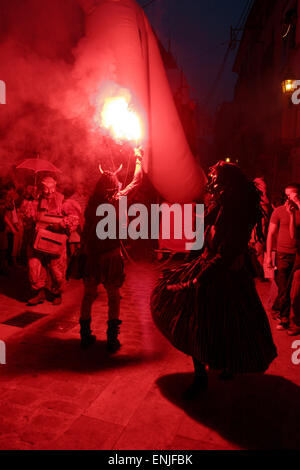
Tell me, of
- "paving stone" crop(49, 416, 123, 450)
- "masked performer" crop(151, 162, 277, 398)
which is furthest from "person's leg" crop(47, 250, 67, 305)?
"paving stone" crop(49, 416, 123, 450)

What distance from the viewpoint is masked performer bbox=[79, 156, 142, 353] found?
392 cm

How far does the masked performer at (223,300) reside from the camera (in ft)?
9.07

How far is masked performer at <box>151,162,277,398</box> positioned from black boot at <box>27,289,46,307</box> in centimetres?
310

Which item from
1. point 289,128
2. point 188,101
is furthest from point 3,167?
point 289,128

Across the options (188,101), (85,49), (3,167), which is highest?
(188,101)

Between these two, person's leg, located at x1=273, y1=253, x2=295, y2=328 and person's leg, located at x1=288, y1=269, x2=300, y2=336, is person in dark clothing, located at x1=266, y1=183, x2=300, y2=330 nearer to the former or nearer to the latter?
person's leg, located at x1=273, y1=253, x2=295, y2=328

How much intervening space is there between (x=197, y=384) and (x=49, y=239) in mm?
3307

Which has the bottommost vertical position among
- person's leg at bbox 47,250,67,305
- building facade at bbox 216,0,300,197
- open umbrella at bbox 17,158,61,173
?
person's leg at bbox 47,250,67,305

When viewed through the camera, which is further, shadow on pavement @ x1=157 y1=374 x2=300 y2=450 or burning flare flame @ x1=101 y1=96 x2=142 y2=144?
burning flare flame @ x1=101 y1=96 x2=142 y2=144

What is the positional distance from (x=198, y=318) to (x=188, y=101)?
34.5ft

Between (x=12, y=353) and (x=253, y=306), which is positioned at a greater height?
(x=253, y=306)

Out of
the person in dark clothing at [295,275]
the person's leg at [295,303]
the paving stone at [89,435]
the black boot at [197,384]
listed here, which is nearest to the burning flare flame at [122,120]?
the person in dark clothing at [295,275]

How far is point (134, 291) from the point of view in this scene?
682 cm
